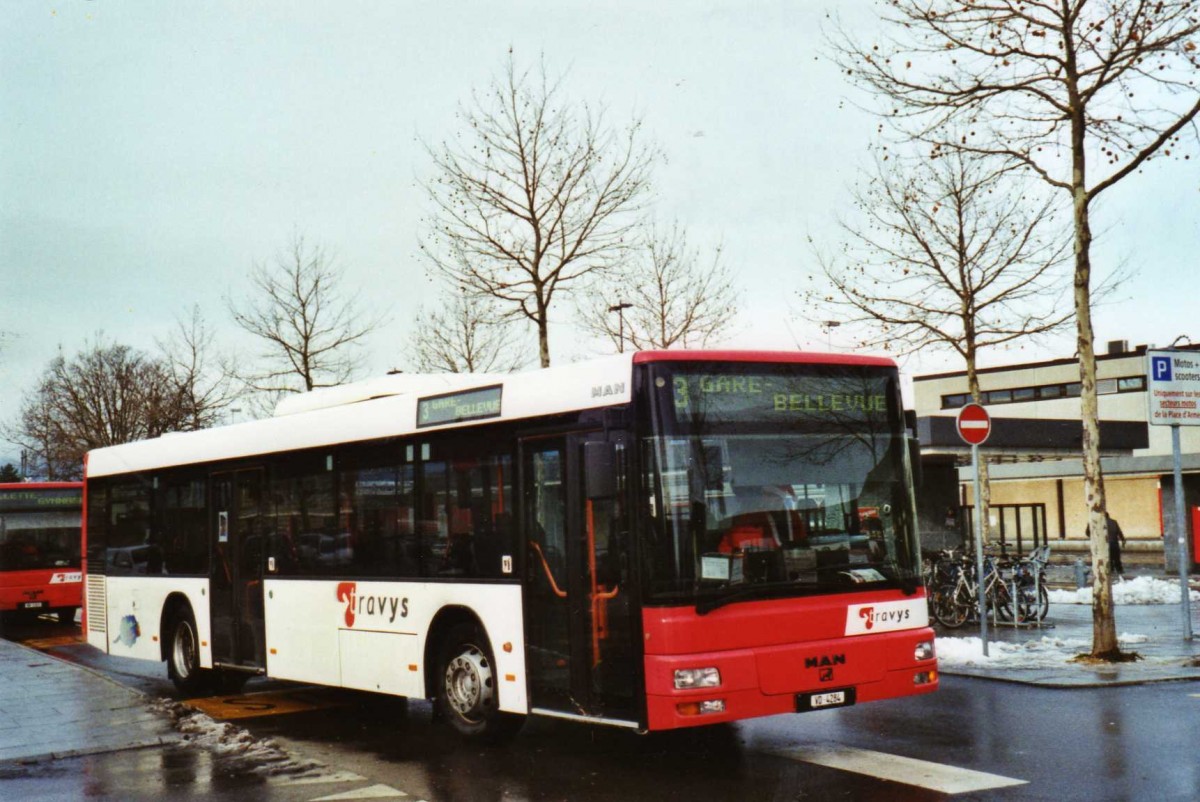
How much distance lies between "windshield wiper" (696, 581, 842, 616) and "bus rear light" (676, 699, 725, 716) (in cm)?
56

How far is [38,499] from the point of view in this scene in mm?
24812

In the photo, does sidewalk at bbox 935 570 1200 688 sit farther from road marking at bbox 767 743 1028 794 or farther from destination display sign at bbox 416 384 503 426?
destination display sign at bbox 416 384 503 426

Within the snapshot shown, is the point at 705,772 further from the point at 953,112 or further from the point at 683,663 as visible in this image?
the point at 953,112

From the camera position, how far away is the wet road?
8148mm

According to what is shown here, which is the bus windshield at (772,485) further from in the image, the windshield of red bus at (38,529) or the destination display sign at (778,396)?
the windshield of red bus at (38,529)

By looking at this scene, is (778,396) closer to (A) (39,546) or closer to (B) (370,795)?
(B) (370,795)

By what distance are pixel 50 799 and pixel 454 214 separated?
626 inches

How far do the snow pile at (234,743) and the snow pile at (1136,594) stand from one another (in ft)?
53.9

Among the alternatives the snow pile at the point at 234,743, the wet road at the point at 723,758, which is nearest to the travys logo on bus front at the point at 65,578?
the snow pile at the point at 234,743

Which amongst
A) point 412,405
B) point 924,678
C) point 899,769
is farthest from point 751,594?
point 412,405

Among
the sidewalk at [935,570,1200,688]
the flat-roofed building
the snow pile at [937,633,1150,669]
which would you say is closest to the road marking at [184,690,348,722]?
the sidewalk at [935,570,1200,688]

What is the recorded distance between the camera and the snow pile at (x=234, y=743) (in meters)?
9.67

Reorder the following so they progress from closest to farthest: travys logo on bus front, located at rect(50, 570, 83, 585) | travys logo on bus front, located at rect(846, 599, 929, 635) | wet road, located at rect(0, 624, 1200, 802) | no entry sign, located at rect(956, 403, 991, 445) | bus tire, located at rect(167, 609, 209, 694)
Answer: wet road, located at rect(0, 624, 1200, 802) < travys logo on bus front, located at rect(846, 599, 929, 635) < bus tire, located at rect(167, 609, 209, 694) < no entry sign, located at rect(956, 403, 991, 445) < travys logo on bus front, located at rect(50, 570, 83, 585)

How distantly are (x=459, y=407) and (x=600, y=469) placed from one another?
2.50m
